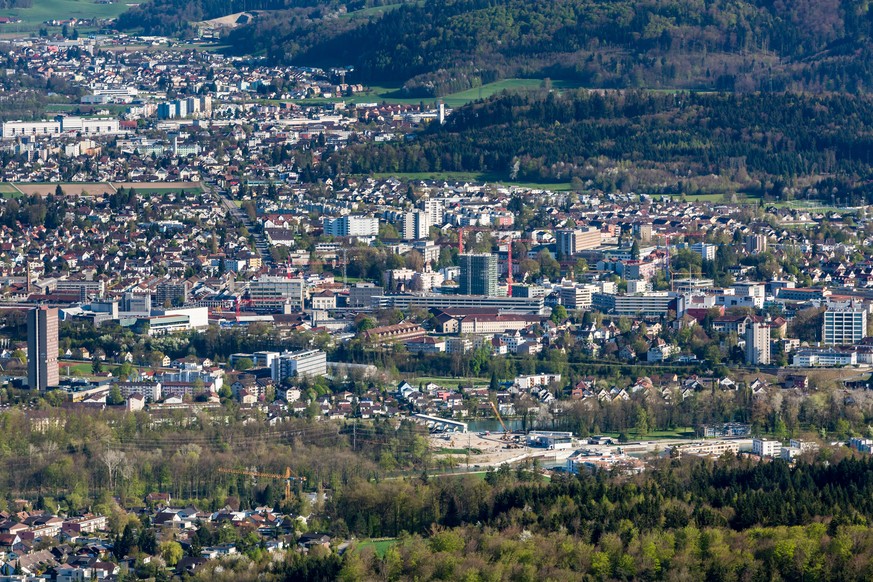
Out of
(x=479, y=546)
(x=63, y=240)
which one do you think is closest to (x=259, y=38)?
(x=63, y=240)

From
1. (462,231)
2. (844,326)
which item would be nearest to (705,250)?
(462,231)

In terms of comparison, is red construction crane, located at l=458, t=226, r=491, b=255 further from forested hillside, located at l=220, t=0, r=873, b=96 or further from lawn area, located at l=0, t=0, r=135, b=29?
lawn area, located at l=0, t=0, r=135, b=29

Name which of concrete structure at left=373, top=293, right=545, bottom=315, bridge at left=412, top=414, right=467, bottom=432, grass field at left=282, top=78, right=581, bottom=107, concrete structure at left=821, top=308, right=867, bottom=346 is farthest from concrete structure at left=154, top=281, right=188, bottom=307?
grass field at left=282, top=78, right=581, bottom=107

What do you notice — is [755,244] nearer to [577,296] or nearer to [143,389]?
[577,296]

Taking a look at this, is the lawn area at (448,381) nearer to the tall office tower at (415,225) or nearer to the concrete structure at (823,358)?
the concrete structure at (823,358)

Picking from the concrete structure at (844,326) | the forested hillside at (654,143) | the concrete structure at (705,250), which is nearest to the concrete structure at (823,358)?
the concrete structure at (844,326)
